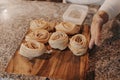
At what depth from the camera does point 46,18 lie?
1065 mm

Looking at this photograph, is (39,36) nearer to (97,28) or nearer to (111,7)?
(97,28)

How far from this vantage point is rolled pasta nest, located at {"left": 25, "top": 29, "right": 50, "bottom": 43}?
0.83 m

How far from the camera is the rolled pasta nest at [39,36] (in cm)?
83

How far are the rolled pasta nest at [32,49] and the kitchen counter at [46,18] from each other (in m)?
0.08

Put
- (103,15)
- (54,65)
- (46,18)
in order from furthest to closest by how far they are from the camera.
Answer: (46,18) < (103,15) < (54,65)

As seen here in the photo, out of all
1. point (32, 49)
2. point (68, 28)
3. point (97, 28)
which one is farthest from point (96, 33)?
point (32, 49)

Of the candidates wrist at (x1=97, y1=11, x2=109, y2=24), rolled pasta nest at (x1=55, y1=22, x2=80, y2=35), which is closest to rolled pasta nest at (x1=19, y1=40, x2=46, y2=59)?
rolled pasta nest at (x1=55, y1=22, x2=80, y2=35)

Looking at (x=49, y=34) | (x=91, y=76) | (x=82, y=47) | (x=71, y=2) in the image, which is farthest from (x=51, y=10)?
(x=91, y=76)

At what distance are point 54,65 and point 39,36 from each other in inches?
5.8

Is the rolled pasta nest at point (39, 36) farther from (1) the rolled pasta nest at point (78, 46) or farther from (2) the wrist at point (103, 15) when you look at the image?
(2) the wrist at point (103, 15)

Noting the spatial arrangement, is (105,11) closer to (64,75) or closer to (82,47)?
(82,47)

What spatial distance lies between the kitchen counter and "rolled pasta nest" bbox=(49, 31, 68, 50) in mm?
122

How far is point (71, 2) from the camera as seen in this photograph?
121cm

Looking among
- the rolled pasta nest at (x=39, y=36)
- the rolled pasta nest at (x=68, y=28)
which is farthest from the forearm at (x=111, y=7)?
the rolled pasta nest at (x=39, y=36)
